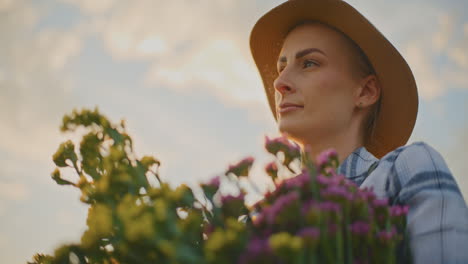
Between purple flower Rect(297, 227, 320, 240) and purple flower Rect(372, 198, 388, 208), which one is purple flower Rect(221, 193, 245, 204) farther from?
purple flower Rect(372, 198, 388, 208)

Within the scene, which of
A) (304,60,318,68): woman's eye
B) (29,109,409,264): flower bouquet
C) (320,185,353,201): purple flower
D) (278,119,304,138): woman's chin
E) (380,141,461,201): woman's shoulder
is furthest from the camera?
(304,60,318,68): woman's eye

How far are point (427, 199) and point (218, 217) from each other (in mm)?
756

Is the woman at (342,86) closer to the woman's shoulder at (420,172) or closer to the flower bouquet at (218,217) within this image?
the woman's shoulder at (420,172)

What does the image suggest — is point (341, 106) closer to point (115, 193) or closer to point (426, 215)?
point (426, 215)

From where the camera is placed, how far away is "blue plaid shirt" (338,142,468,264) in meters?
1.37

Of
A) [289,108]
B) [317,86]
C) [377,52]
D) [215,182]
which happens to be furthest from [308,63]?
[215,182]

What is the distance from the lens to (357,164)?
229 centimetres

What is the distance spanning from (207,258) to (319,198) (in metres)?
0.35

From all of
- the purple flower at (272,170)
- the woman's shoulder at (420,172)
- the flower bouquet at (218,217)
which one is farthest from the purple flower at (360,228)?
the woman's shoulder at (420,172)

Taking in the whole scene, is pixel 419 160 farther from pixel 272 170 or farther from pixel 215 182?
pixel 215 182

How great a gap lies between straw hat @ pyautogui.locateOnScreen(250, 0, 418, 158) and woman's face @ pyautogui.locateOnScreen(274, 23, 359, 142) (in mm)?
111

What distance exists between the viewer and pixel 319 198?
1.10 m

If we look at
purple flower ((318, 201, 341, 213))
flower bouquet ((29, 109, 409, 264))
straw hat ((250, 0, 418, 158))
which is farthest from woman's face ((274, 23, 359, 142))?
purple flower ((318, 201, 341, 213))

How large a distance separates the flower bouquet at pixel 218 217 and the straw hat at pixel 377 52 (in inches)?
60.6
